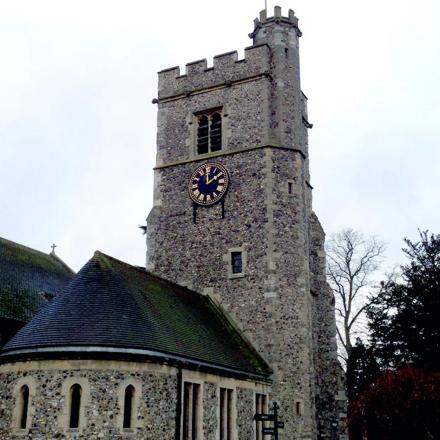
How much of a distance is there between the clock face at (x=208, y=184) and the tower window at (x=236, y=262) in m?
2.47

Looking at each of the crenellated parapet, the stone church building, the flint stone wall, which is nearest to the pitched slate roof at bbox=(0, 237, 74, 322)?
the stone church building

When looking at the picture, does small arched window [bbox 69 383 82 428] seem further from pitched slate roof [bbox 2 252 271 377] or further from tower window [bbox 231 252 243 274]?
tower window [bbox 231 252 243 274]

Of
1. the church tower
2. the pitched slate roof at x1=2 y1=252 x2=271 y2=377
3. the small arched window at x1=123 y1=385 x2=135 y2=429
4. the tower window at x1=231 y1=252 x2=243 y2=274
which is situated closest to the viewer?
the small arched window at x1=123 y1=385 x2=135 y2=429

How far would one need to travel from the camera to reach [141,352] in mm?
17312

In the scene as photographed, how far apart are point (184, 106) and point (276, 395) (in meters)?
13.3

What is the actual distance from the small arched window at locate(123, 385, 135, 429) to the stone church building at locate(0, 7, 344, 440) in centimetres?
5

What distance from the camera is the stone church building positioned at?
17.0 metres

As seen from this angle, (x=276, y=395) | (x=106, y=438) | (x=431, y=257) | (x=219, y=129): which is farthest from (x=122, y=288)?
(x=431, y=257)

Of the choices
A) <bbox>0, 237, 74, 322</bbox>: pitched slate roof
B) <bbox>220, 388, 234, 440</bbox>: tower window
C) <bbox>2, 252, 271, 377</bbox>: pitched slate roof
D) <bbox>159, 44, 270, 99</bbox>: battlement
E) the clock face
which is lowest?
<bbox>220, 388, 234, 440</bbox>: tower window

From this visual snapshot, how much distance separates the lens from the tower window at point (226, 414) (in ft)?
66.0

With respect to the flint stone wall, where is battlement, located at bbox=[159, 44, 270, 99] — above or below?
above

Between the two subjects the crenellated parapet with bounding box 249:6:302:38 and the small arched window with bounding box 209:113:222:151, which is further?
the crenellated parapet with bounding box 249:6:302:38

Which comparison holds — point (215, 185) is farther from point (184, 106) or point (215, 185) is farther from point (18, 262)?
point (18, 262)

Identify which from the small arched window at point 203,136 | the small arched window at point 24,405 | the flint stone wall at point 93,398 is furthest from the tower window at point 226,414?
the small arched window at point 203,136
